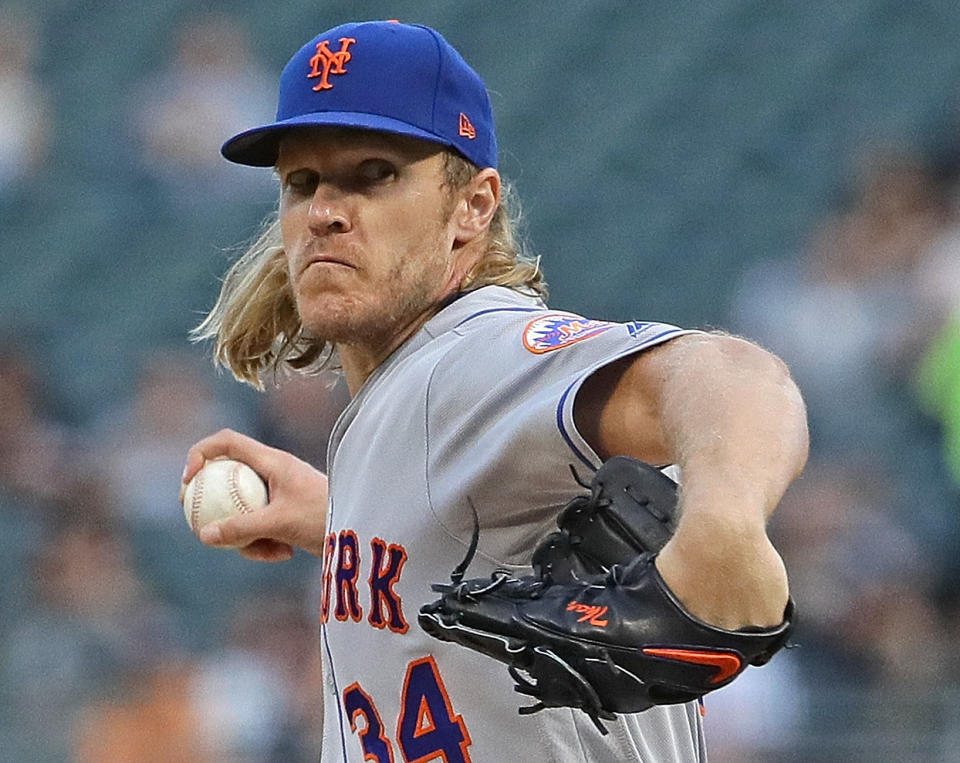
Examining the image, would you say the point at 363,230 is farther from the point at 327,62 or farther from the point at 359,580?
the point at 359,580

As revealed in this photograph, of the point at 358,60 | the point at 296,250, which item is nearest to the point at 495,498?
the point at 296,250

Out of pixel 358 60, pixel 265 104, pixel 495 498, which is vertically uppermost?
pixel 265 104

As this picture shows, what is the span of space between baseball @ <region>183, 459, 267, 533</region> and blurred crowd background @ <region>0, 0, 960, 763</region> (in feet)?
6.04

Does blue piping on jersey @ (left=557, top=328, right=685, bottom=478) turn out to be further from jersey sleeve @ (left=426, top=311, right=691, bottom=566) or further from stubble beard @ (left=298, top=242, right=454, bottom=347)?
stubble beard @ (left=298, top=242, right=454, bottom=347)

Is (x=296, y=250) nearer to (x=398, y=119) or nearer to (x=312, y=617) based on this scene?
(x=398, y=119)

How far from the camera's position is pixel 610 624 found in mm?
1373

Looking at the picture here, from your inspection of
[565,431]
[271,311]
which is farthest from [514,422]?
[271,311]

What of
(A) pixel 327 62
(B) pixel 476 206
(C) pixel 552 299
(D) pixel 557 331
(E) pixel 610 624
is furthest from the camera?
(C) pixel 552 299

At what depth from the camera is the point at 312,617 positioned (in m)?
5.20

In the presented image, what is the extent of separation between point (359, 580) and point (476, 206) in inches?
22.7

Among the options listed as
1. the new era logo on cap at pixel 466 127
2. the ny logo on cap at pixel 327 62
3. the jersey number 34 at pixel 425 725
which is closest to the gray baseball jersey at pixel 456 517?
the jersey number 34 at pixel 425 725

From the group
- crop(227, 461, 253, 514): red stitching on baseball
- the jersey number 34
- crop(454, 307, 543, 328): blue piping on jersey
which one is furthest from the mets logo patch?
crop(227, 461, 253, 514): red stitching on baseball

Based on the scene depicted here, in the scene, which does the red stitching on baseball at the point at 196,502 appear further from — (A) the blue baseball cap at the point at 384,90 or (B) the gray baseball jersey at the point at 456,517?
(A) the blue baseball cap at the point at 384,90

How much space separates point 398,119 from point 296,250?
22 cm
